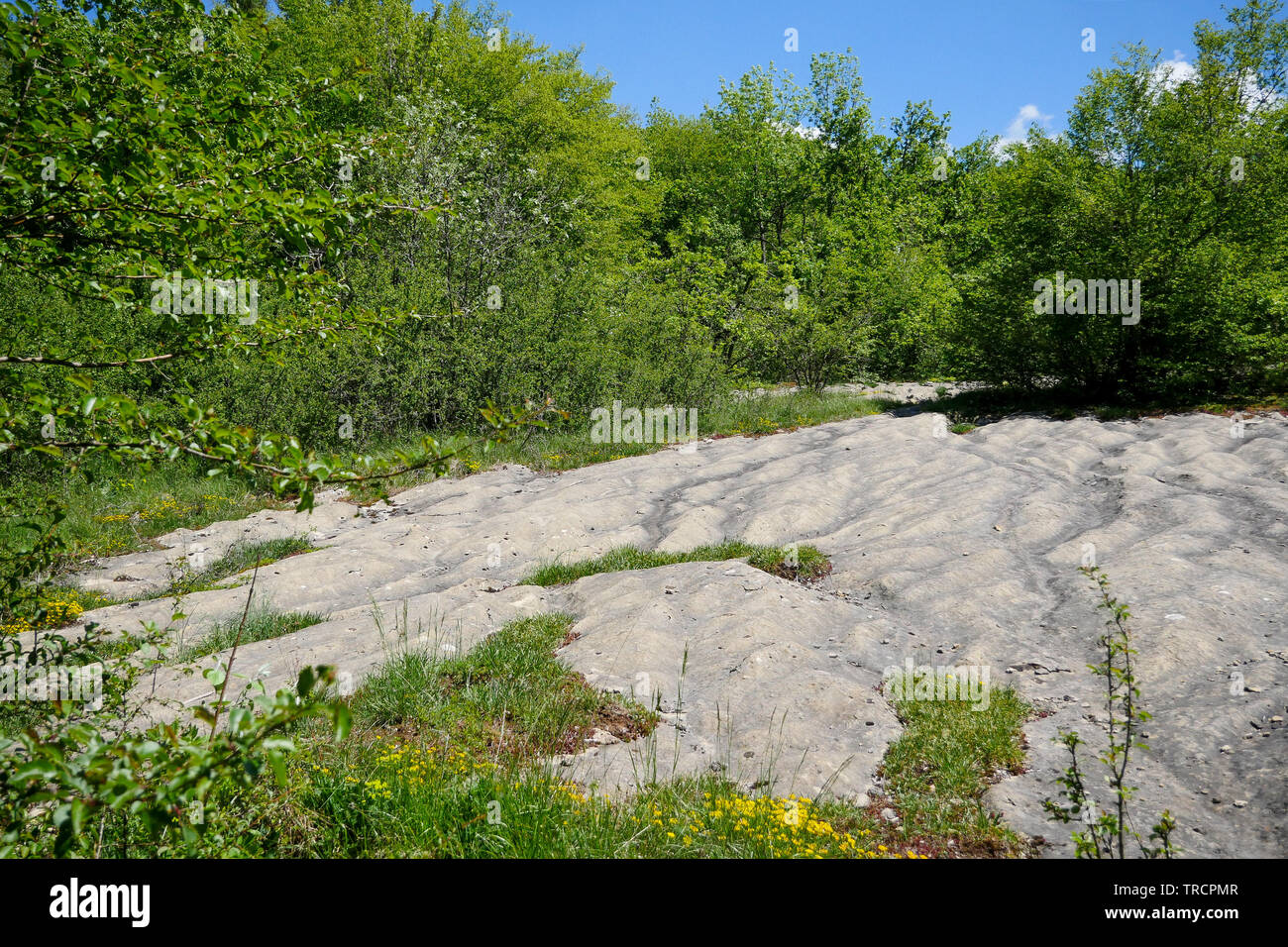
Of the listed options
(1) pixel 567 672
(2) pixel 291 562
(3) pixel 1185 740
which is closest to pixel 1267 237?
(3) pixel 1185 740

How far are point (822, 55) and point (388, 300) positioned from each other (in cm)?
3156

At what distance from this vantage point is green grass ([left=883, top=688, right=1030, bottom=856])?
182 inches

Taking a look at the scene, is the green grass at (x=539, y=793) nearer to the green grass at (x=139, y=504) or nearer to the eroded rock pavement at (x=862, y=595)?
the eroded rock pavement at (x=862, y=595)

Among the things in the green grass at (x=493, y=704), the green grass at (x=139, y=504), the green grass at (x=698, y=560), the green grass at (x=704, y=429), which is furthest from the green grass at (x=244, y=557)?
the green grass at (x=493, y=704)

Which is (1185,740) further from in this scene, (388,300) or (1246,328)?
(388,300)

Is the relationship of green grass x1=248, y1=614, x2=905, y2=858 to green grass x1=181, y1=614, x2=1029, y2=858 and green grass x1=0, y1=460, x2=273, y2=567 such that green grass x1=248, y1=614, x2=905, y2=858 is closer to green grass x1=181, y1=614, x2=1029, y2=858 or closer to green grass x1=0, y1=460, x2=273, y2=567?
green grass x1=181, y1=614, x2=1029, y2=858

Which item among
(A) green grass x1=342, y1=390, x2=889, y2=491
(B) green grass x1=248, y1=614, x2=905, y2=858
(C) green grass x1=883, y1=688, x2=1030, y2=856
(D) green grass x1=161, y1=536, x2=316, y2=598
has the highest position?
(A) green grass x1=342, y1=390, x2=889, y2=491

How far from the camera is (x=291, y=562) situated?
420 inches

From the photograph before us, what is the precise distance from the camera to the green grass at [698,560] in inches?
371

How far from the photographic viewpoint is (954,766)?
536 cm

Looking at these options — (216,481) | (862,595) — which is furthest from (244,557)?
(862,595)

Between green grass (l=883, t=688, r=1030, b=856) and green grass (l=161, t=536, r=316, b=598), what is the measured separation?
29.4 feet

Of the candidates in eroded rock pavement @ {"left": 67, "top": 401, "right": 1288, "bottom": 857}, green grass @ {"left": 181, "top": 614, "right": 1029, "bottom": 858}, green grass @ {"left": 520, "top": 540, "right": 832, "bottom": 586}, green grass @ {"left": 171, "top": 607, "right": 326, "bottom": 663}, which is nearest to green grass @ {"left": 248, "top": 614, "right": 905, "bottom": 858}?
green grass @ {"left": 181, "top": 614, "right": 1029, "bottom": 858}
